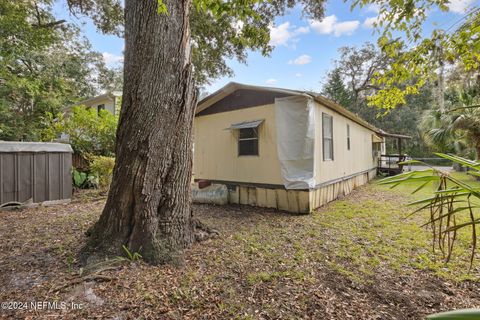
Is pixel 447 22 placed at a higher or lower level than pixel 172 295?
higher

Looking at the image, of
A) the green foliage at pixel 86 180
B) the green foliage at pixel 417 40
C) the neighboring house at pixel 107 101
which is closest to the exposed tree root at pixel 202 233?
the green foliage at pixel 417 40

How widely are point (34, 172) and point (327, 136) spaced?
7.53 m

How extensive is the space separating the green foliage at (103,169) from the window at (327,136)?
6.45 m

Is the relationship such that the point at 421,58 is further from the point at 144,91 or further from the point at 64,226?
the point at 64,226

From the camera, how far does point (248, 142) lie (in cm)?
666

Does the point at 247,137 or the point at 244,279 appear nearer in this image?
the point at 244,279

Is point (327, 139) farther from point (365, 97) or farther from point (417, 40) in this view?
point (365, 97)

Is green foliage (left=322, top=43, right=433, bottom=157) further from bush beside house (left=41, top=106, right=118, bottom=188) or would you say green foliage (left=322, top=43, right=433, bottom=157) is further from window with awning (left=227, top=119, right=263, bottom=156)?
bush beside house (left=41, top=106, right=118, bottom=188)

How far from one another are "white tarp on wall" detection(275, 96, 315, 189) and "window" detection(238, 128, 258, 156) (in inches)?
32.4

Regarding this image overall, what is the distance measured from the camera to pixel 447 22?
3.45m

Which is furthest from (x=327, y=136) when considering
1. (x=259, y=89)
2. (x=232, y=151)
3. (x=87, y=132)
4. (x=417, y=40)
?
(x=87, y=132)

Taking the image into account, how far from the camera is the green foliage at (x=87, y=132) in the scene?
347 inches

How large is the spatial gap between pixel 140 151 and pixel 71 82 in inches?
701

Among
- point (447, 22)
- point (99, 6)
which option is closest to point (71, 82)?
point (99, 6)
